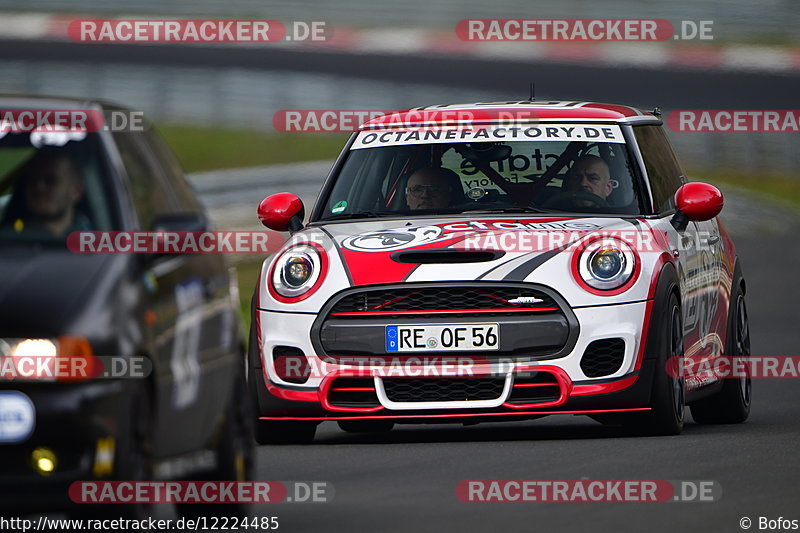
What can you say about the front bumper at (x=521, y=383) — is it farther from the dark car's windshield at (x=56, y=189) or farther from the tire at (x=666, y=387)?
the dark car's windshield at (x=56, y=189)

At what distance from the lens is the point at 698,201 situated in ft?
36.7

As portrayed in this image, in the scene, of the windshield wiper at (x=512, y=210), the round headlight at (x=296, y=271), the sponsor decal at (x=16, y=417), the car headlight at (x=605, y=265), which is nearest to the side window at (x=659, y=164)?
the windshield wiper at (x=512, y=210)

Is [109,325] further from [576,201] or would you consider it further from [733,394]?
[733,394]

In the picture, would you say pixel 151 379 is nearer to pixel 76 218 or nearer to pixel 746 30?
pixel 76 218

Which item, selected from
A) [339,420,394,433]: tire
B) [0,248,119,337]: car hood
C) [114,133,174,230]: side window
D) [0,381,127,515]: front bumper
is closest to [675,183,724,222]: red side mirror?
[339,420,394,433]: tire

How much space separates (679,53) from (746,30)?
4.62ft

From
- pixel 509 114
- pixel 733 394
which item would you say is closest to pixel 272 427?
pixel 509 114

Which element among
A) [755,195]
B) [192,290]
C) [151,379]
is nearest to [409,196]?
[192,290]

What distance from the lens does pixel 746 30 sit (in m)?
39.5

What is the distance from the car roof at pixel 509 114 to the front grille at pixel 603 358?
182 centimetres

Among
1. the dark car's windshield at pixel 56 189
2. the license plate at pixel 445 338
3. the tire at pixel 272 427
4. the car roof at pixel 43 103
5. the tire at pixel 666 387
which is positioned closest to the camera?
the dark car's windshield at pixel 56 189

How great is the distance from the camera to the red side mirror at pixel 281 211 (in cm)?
1141

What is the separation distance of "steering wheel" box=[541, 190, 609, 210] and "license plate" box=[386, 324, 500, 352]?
1.26m

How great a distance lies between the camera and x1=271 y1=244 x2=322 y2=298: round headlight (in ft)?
34.4
